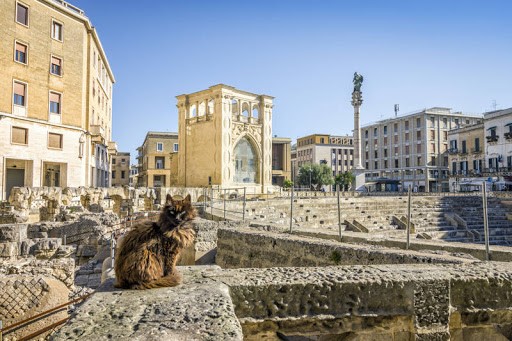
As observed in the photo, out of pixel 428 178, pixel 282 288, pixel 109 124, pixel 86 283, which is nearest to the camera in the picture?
pixel 282 288

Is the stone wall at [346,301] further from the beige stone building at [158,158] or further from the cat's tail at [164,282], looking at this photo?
the beige stone building at [158,158]

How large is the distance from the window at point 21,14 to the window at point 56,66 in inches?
114

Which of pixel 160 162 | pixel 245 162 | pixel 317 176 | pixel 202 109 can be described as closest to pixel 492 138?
pixel 317 176

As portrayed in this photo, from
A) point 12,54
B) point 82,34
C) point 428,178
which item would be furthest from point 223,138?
point 428,178

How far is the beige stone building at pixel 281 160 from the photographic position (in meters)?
69.8

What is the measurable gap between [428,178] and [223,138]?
40282 millimetres

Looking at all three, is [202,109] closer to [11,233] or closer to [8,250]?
[11,233]

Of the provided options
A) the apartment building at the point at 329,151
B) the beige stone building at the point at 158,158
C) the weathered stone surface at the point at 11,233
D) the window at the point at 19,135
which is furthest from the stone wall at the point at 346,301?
the apartment building at the point at 329,151

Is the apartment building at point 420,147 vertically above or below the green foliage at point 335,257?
above

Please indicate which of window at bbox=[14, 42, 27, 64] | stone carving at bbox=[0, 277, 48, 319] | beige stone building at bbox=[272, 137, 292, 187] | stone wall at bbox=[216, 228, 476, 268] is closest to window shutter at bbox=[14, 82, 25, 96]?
window at bbox=[14, 42, 27, 64]

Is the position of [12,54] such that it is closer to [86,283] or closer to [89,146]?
[89,146]

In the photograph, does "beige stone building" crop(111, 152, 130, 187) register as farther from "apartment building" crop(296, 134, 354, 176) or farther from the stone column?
the stone column

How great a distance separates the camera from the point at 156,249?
2.68 metres

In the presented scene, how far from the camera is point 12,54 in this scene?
926 inches
